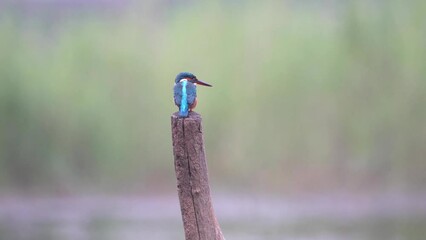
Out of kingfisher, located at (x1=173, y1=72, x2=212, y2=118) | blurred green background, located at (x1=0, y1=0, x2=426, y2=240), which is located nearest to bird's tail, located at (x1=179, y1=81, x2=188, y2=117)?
kingfisher, located at (x1=173, y1=72, x2=212, y2=118)

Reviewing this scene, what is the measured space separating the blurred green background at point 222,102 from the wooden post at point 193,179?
401 cm

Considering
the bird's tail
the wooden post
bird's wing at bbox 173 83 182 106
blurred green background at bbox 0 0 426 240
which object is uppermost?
blurred green background at bbox 0 0 426 240

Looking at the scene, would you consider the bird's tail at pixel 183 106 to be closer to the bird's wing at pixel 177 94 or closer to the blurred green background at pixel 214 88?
the bird's wing at pixel 177 94

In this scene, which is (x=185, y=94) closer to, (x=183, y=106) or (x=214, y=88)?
(x=183, y=106)

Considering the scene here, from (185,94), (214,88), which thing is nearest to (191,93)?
(185,94)

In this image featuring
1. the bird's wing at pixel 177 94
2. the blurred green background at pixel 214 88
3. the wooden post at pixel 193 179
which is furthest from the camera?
the blurred green background at pixel 214 88

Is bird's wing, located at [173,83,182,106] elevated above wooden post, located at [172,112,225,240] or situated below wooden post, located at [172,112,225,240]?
above

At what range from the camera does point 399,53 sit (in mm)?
7230

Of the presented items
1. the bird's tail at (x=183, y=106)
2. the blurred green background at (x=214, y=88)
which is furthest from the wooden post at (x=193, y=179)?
the blurred green background at (x=214, y=88)

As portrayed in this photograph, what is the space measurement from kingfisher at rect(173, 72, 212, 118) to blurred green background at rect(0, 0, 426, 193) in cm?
381

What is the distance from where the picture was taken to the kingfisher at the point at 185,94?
10.3ft

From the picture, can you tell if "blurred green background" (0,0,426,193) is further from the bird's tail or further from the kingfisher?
the bird's tail

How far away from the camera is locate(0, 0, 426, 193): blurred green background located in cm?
→ 717

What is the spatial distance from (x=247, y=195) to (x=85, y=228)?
54.8 inches
